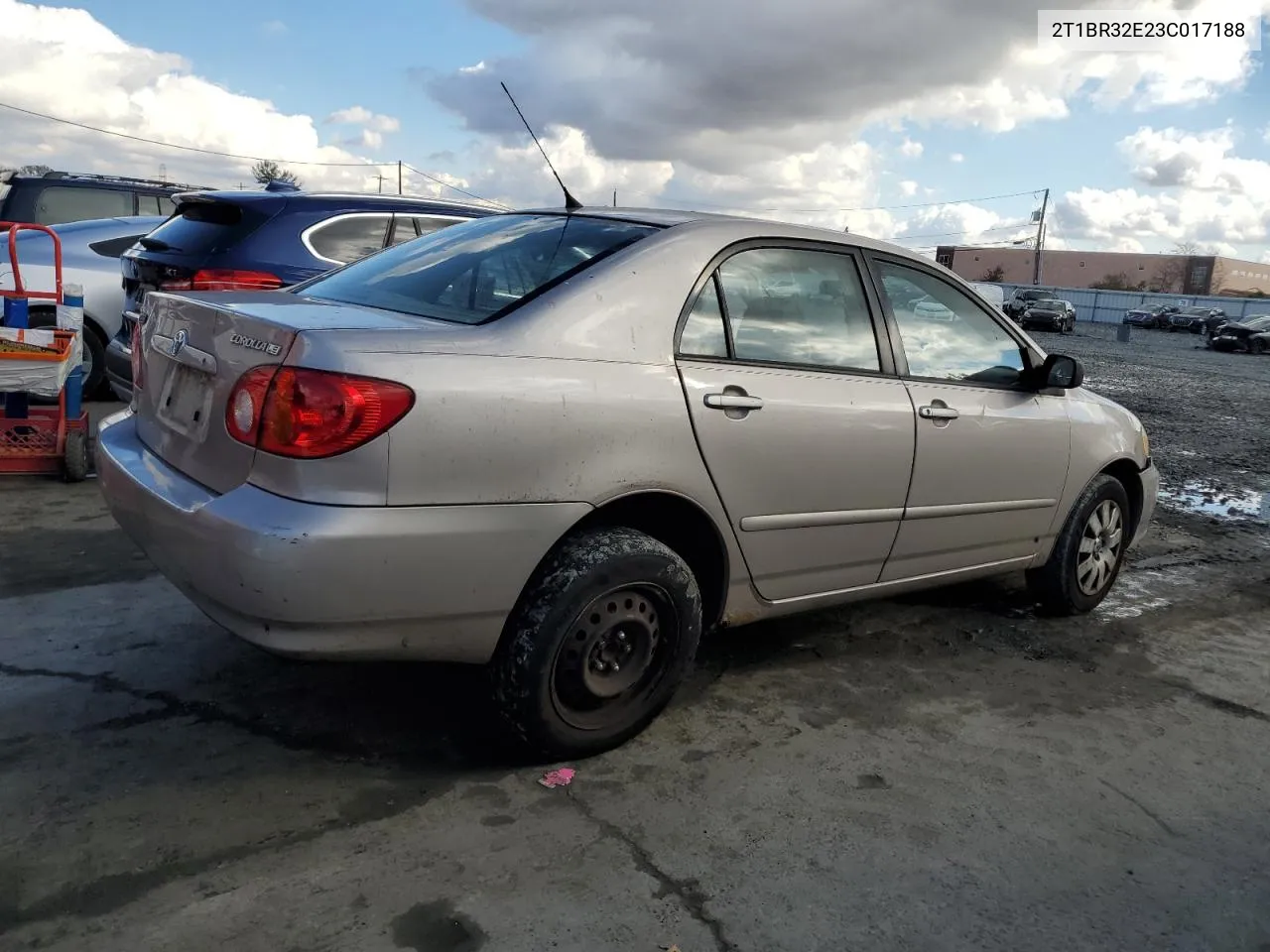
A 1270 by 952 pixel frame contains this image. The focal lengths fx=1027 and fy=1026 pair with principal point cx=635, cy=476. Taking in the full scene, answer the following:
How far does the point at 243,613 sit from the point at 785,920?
1501mm

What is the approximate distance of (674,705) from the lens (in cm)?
354

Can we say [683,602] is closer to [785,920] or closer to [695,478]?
[695,478]

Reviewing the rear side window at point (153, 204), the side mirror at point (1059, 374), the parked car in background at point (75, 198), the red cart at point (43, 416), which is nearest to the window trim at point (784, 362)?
the side mirror at point (1059, 374)

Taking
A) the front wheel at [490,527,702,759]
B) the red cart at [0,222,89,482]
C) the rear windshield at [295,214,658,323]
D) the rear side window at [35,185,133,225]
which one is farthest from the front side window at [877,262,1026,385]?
the rear side window at [35,185,133,225]

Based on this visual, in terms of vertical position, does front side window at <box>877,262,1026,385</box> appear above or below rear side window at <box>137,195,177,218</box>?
below

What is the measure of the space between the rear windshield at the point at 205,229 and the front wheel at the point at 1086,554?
4644 mm

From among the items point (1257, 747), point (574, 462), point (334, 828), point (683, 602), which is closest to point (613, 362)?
point (574, 462)

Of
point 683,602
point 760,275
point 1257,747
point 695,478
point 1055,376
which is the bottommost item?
point 1257,747

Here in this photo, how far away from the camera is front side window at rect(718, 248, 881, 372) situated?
10.9 ft

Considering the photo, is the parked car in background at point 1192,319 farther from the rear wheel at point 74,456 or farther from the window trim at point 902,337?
the rear wheel at point 74,456

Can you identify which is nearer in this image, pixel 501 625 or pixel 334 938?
pixel 334 938

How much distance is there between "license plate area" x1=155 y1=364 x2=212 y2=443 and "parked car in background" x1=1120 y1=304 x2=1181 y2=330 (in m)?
56.1

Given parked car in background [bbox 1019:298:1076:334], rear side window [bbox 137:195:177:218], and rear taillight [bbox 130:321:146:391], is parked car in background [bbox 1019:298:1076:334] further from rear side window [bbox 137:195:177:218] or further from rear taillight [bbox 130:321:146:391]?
rear taillight [bbox 130:321:146:391]

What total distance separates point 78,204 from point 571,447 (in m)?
8.98
